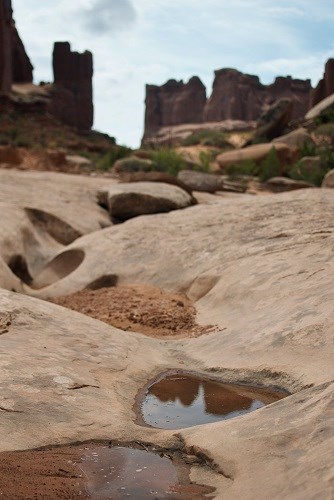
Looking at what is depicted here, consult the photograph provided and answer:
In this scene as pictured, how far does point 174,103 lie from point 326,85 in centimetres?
4227

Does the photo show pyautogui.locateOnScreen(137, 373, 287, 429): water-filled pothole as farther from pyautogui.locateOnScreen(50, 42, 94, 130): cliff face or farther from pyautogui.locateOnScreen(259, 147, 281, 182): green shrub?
pyautogui.locateOnScreen(50, 42, 94, 130): cliff face

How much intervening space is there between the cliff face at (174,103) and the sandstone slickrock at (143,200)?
218ft

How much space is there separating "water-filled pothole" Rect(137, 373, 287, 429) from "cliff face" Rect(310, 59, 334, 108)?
3504 cm

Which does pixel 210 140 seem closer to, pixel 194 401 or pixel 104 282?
pixel 104 282

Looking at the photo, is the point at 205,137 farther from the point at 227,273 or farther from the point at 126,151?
the point at 227,273

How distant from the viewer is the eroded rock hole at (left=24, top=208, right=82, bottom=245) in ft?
33.6

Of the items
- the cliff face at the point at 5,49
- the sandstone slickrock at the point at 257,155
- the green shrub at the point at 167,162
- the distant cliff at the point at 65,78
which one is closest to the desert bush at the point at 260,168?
the sandstone slickrock at the point at 257,155

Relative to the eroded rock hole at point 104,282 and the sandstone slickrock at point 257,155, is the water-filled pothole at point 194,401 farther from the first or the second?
the sandstone slickrock at point 257,155

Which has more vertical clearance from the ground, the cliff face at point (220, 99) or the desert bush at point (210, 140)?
the cliff face at point (220, 99)

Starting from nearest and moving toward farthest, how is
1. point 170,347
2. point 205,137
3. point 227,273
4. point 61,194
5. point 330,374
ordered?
point 330,374 < point 170,347 < point 227,273 < point 61,194 < point 205,137

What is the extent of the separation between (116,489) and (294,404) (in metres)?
0.90

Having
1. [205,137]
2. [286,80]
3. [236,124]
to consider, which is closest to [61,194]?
[205,137]

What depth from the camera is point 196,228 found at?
27.7 ft

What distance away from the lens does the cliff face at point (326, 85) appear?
36803 millimetres
